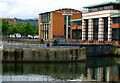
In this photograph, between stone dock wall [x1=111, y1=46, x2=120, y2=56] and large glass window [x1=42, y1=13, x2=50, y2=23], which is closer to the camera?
stone dock wall [x1=111, y1=46, x2=120, y2=56]

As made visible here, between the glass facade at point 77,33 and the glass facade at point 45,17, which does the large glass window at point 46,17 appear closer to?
the glass facade at point 45,17

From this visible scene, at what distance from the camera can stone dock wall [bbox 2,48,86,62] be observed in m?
59.7

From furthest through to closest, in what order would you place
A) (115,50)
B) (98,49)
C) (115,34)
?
(115,34), (115,50), (98,49)

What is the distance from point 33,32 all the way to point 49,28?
31.5m

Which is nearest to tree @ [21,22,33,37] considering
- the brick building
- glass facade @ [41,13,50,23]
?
glass facade @ [41,13,50,23]

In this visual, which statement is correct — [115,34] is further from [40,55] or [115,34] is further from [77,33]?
[40,55]

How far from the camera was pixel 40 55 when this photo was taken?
6056cm

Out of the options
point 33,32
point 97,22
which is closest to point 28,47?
point 97,22

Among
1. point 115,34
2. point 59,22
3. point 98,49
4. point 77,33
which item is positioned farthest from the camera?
point 59,22

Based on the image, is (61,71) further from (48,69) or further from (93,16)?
(93,16)

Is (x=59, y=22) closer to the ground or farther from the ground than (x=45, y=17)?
closer to the ground

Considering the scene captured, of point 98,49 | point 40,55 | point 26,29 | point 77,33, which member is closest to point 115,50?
point 98,49

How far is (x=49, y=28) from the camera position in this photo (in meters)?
130

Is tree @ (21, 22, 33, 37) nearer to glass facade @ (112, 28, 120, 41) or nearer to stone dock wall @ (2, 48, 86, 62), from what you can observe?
glass facade @ (112, 28, 120, 41)
